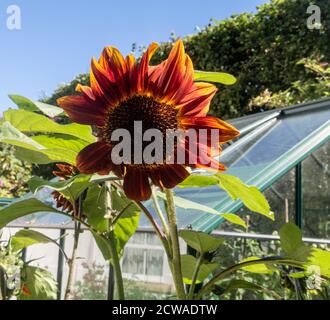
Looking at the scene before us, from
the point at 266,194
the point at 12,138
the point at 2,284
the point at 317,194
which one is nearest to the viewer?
the point at 12,138

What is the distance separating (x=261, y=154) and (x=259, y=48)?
141 inches

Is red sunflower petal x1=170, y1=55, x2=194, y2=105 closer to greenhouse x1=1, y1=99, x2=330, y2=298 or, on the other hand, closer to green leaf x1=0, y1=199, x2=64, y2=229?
green leaf x1=0, y1=199, x2=64, y2=229

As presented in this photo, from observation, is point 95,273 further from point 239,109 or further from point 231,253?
point 239,109

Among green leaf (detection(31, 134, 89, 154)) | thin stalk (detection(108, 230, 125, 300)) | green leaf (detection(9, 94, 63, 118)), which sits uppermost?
green leaf (detection(9, 94, 63, 118))

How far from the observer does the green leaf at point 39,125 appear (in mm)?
479

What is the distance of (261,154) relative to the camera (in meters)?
2.13

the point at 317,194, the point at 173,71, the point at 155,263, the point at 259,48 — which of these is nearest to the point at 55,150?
the point at 173,71

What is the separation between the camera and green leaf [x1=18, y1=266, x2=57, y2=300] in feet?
2.32

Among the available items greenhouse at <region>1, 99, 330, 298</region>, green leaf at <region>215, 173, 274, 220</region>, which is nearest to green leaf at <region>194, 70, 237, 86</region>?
green leaf at <region>215, 173, 274, 220</region>

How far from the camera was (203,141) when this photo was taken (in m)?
0.44

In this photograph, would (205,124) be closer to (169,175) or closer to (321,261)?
(169,175)

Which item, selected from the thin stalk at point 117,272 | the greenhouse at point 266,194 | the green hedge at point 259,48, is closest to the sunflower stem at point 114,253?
the thin stalk at point 117,272

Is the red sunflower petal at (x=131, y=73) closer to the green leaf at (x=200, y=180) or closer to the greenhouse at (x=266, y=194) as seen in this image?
the green leaf at (x=200, y=180)
